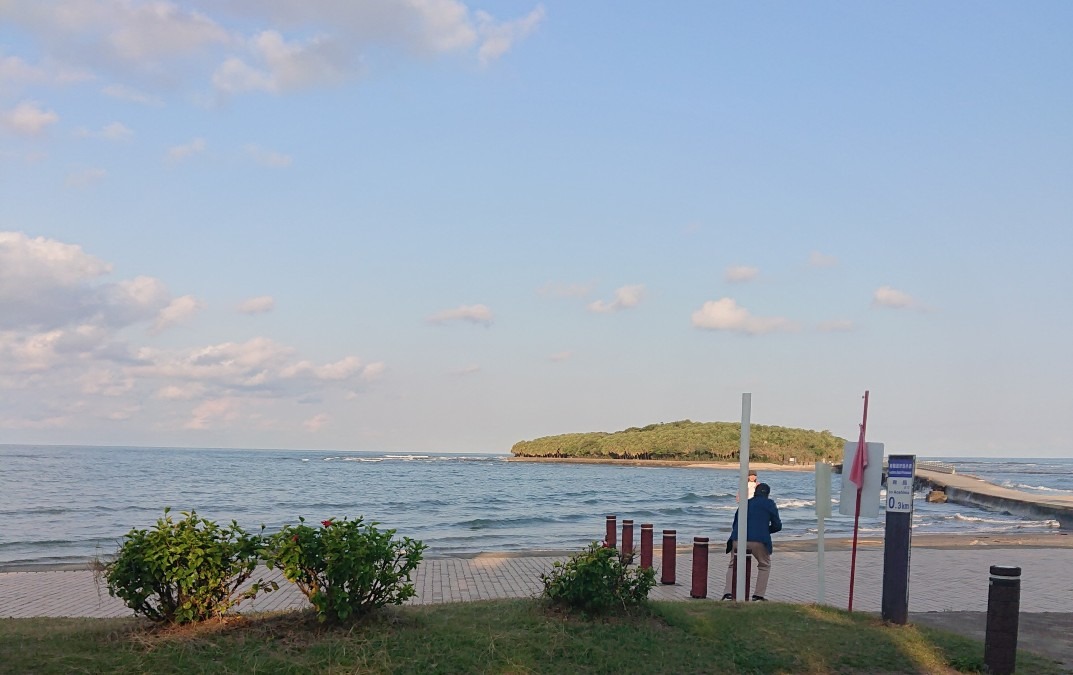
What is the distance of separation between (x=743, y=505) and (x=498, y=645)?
15.3 ft

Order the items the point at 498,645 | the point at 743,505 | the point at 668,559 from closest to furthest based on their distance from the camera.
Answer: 1. the point at 498,645
2. the point at 743,505
3. the point at 668,559

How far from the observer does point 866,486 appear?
10641 millimetres

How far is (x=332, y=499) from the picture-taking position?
52.0 metres

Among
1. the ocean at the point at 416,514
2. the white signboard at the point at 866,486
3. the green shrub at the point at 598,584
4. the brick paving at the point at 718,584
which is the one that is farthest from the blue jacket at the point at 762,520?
the ocean at the point at 416,514

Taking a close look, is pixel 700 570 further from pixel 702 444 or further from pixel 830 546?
pixel 702 444

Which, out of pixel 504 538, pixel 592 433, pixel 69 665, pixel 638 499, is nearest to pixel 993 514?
pixel 638 499

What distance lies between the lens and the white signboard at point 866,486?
10.5 meters

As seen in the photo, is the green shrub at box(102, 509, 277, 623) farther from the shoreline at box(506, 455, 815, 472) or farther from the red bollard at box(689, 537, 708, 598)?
the shoreline at box(506, 455, 815, 472)

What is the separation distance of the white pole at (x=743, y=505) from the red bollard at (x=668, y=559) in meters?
2.60

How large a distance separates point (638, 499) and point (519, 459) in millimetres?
107683

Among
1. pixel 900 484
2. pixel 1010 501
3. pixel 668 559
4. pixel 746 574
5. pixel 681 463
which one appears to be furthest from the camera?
pixel 681 463

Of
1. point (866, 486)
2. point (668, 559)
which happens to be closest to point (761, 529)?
point (866, 486)

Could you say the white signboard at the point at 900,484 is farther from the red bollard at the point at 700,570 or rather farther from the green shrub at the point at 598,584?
the red bollard at the point at 700,570

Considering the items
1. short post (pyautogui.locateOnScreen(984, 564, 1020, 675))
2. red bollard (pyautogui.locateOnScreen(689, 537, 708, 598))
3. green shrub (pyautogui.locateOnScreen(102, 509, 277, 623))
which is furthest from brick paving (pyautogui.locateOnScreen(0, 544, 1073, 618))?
short post (pyautogui.locateOnScreen(984, 564, 1020, 675))
